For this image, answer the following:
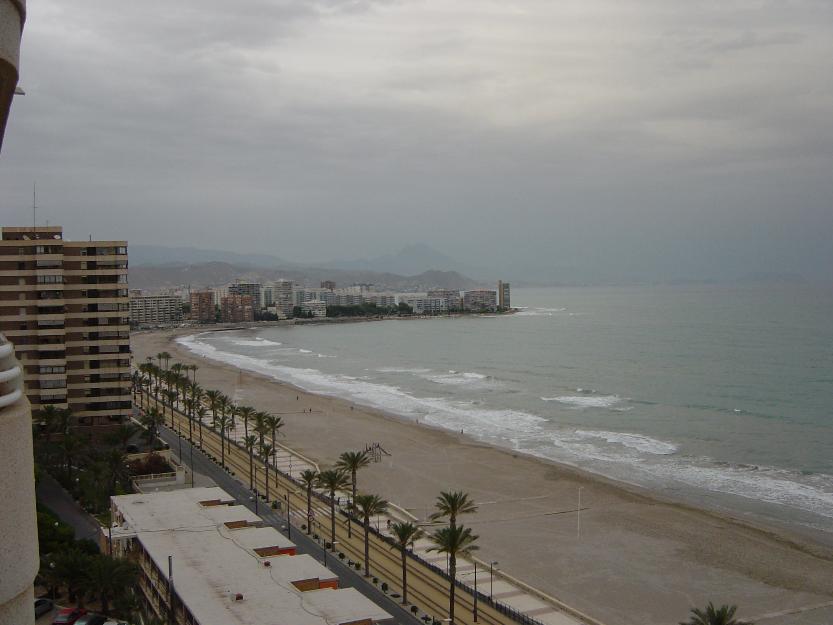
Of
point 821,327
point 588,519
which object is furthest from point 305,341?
point 588,519

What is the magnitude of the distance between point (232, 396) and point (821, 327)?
341 ft

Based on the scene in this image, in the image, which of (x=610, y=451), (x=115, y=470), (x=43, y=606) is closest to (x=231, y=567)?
(x=43, y=606)

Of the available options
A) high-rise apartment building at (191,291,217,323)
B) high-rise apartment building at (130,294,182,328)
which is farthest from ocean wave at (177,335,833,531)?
high-rise apartment building at (191,291,217,323)

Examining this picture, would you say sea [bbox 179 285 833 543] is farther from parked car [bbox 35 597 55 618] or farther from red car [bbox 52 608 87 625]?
parked car [bbox 35 597 55 618]

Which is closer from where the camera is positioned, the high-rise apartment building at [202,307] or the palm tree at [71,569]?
the palm tree at [71,569]

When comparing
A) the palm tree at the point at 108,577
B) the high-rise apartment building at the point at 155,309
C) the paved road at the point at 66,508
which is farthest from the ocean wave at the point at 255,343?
the palm tree at the point at 108,577

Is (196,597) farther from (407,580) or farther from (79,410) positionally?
(79,410)

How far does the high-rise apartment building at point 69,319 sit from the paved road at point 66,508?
21.5ft

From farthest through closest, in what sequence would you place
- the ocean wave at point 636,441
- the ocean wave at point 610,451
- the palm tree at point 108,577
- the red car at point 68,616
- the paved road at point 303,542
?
the ocean wave at point 636,441 < the ocean wave at point 610,451 < the paved road at point 303,542 < the palm tree at point 108,577 < the red car at point 68,616

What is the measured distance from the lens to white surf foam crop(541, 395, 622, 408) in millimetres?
61656

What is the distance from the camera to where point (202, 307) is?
616 ft

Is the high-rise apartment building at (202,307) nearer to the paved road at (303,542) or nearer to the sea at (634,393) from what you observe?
the sea at (634,393)

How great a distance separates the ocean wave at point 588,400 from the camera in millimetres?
61656

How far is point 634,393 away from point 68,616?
2241 inches
